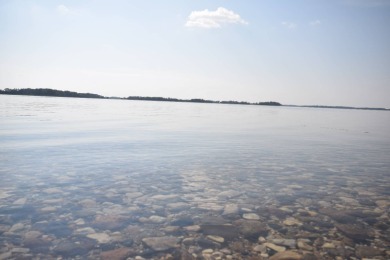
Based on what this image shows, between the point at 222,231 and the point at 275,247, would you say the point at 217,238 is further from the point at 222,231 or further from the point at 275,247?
the point at 275,247

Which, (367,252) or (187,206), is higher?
(367,252)

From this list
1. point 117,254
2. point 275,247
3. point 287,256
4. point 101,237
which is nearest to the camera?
point 117,254

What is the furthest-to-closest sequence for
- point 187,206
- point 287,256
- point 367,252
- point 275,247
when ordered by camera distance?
point 187,206
point 275,247
point 367,252
point 287,256

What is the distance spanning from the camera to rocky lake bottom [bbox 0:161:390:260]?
4895 mm

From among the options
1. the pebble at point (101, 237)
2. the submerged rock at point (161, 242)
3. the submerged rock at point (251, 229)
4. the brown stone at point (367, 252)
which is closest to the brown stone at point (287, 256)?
the submerged rock at point (251, 229)

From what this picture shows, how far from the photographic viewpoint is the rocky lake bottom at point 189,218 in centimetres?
489

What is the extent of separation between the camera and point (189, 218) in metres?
6.30

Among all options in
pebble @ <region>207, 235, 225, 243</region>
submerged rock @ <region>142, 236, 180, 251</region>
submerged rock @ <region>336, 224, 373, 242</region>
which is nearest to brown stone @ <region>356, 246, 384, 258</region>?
submerged rock @ <region>336, 224, 373, 242</region>

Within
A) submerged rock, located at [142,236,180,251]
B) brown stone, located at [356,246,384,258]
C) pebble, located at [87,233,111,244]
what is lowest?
pebble, located at [87,233,111,244]

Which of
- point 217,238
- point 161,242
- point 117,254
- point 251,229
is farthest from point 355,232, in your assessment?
point 117,254

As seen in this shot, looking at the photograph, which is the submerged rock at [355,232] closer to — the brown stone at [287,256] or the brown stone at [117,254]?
the brown stone at [287,256]

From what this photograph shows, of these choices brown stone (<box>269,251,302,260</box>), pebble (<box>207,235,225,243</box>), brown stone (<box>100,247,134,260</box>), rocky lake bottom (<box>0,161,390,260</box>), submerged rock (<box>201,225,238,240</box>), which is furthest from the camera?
submerged rock (<box>201,225,238,240</box>)

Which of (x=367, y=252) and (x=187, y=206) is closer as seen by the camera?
(x=367, y=252)

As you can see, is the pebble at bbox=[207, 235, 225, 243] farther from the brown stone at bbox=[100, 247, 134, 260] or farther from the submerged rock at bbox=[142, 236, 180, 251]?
the brown stone at bbox=[100, 247, 134, 260]
